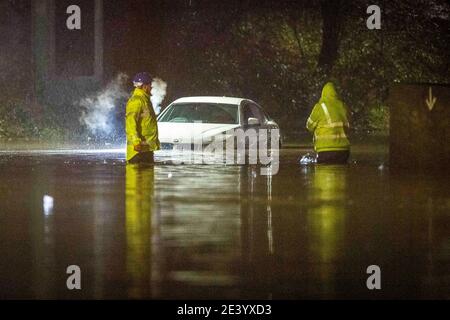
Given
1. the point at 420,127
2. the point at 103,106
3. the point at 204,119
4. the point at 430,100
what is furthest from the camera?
the point at 103,106

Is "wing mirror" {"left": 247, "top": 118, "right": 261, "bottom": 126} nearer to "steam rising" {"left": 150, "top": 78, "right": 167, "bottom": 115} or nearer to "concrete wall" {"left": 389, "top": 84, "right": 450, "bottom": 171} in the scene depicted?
"concrete wall" {"left": 389, "top": 84, "right": 450, "bottom": 171}

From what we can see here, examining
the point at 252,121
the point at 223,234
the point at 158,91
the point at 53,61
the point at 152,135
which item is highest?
the point at 53,61

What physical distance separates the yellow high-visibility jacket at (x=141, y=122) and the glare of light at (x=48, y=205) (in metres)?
2.65

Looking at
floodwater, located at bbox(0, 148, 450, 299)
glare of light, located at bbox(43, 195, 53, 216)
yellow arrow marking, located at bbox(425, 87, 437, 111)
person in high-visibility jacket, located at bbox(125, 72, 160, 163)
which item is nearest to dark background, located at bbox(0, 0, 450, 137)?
yellow arrow marking, located at bbox(425, 87, 437, 111)

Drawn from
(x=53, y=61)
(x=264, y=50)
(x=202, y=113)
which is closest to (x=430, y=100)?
(x=202, y=113)

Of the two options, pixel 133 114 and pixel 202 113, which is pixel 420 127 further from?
pixel 202 113

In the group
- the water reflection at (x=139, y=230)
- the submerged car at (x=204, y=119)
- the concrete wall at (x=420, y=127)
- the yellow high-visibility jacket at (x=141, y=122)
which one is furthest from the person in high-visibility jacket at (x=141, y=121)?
the submerged car at (x=204, y=119)

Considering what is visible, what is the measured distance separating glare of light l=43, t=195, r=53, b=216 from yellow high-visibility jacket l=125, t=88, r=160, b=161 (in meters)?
2.65

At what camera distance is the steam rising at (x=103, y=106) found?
37188 millimetres

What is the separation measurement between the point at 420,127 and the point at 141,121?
219 inches

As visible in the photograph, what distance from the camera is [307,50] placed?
45344 millimetres

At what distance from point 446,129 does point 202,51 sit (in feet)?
69.2

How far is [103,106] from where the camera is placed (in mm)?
38219
